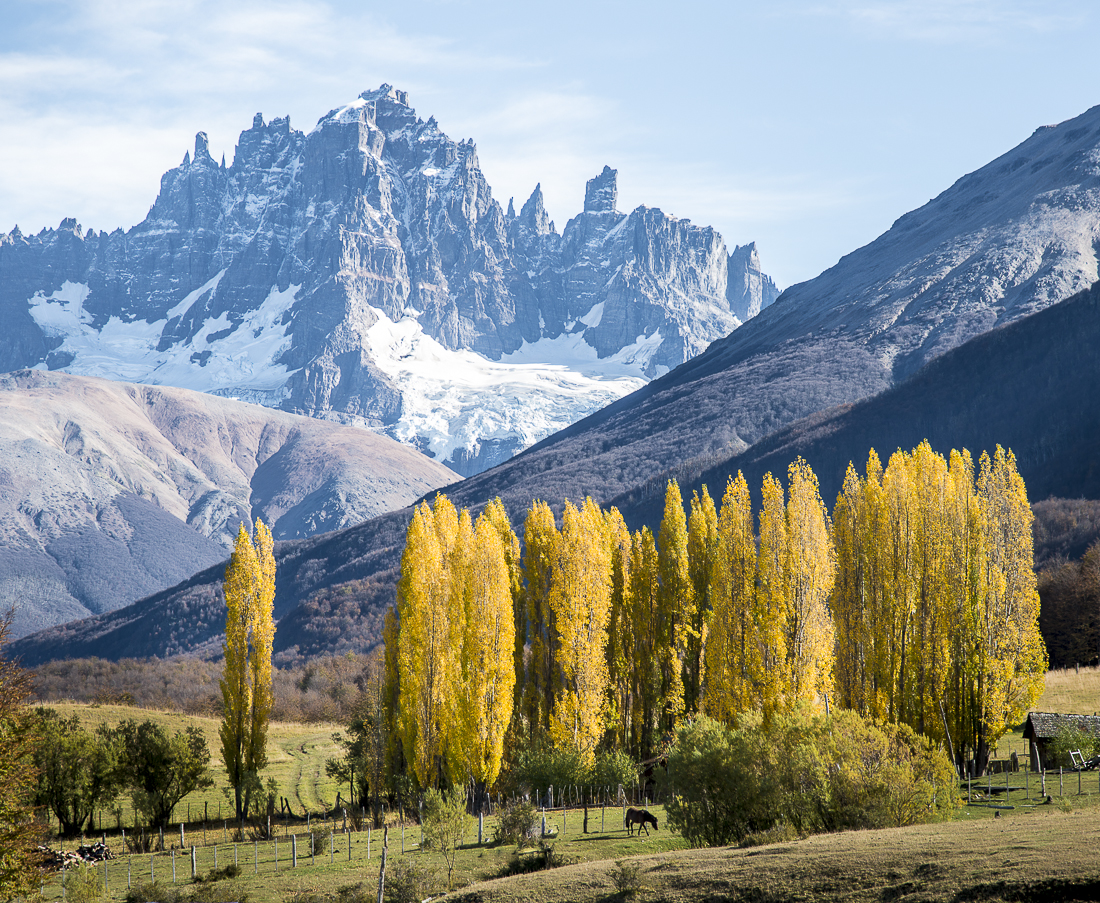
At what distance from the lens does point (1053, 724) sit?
43906mm

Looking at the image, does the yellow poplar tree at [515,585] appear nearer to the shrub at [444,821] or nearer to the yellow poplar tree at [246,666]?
the yellow poplar tree at [246,666]

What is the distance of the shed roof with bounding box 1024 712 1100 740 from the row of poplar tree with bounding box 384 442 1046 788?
8.75ft

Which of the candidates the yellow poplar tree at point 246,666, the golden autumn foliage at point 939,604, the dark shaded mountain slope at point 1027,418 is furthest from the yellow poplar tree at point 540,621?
the dark shaded mountain slope at point 1027,418

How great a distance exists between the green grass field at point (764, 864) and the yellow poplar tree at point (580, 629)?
5886 mm

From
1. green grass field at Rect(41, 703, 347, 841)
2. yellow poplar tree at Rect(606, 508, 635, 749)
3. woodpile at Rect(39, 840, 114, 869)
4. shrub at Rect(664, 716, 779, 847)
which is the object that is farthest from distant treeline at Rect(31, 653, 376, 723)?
shrub at Rect(664, 716, 779, 847)

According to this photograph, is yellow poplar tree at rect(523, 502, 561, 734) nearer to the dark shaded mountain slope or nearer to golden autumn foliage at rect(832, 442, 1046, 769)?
golden autumn foliage at rect(832, 442, 1046, 769)

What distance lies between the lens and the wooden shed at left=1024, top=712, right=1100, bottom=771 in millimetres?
42938

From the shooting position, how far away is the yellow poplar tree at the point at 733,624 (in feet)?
147

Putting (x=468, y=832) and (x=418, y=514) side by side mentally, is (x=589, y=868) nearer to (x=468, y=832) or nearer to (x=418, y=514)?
(x=468, y=832)

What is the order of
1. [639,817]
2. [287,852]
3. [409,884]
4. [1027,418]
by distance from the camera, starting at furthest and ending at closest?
1. [1027,418]
2. [287,852]
3. [639,817]
4. [409,884]

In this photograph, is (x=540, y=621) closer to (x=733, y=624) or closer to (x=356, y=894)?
(x=733, y=624)

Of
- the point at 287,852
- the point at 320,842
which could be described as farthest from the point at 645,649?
the point at 287,852

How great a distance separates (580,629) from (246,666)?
18588 mm

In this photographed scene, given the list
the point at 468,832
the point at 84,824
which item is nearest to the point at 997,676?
the point at 468,832
